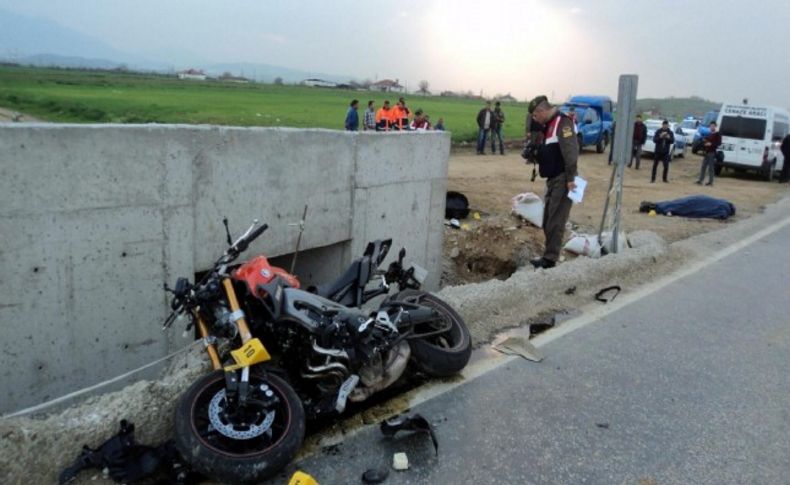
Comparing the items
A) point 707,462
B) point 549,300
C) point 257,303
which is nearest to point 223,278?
point 257,303

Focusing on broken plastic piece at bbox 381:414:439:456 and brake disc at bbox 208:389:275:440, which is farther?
broken plastic piece at bbox 381:414:439:456

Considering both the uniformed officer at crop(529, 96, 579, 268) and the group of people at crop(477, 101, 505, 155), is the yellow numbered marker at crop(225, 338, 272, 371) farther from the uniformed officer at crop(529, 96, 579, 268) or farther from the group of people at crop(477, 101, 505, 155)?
the group of people at crop(477, 101, 505, 155)

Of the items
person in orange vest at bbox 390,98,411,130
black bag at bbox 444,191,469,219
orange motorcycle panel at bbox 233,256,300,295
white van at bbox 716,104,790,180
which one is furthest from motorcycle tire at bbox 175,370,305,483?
white van at bbox 716,104,790,180

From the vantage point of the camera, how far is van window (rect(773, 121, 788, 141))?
23.4 metres

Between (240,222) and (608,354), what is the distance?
3359mm

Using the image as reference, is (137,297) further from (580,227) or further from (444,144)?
(580,227)

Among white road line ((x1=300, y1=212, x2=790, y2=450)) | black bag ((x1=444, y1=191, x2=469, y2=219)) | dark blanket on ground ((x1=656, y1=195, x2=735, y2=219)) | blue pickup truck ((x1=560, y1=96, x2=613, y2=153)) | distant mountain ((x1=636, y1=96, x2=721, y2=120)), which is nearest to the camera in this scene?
white road line ((x1=300, y1=212, x2=790, y2=450))

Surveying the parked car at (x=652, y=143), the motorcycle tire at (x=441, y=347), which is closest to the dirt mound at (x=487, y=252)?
the motorcycle tire at (x=441, y=347)

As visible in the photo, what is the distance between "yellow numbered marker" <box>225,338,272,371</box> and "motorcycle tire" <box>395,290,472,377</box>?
4.53ft

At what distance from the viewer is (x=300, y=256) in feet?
23.3

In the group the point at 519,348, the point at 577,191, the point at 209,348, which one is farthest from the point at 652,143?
the point at 209,348

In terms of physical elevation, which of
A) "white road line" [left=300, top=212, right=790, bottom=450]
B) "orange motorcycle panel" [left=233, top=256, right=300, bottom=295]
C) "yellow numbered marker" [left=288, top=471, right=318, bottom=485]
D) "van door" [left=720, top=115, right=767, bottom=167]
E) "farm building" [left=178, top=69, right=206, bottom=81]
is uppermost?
"farm building" [left=178, top=69, right=206, bottom=81]

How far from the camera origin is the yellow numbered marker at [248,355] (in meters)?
3.44

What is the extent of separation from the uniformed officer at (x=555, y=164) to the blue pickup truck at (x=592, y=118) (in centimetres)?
2040
